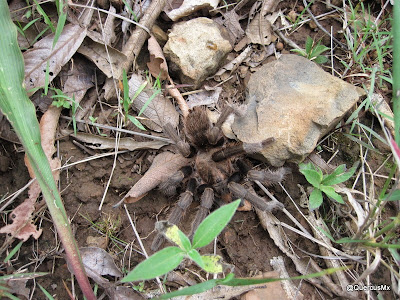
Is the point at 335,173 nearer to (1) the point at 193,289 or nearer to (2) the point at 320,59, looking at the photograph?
(2) the point at 320,59

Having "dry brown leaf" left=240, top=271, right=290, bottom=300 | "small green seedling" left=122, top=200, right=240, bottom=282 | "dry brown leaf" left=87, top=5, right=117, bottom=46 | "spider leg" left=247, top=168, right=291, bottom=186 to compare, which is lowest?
"dry brown leaf" left=240, top=271, right=290, bottom=300

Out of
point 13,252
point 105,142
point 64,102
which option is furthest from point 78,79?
point 13,252

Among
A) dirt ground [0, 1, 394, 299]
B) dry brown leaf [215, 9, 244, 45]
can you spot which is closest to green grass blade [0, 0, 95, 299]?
dirt ground [0, 1, 394, 299]

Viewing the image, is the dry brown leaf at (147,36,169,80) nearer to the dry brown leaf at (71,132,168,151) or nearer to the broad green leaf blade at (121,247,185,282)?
the dry brown leaf at (71,132,168,151)

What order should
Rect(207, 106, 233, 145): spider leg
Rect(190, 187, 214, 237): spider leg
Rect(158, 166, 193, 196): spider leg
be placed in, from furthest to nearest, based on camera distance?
1. Rect(207, 106, 233, 145): spider leg
2. Rect(158, 166, 193, 196): spider leg
3. Rect(190, 187, 214, 237): spider leg

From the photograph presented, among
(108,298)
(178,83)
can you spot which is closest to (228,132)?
(178,83)

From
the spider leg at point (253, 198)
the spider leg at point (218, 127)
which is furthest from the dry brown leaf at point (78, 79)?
the spider leg at point (253, 198)

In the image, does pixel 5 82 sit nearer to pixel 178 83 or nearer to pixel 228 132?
pixel 178 83
